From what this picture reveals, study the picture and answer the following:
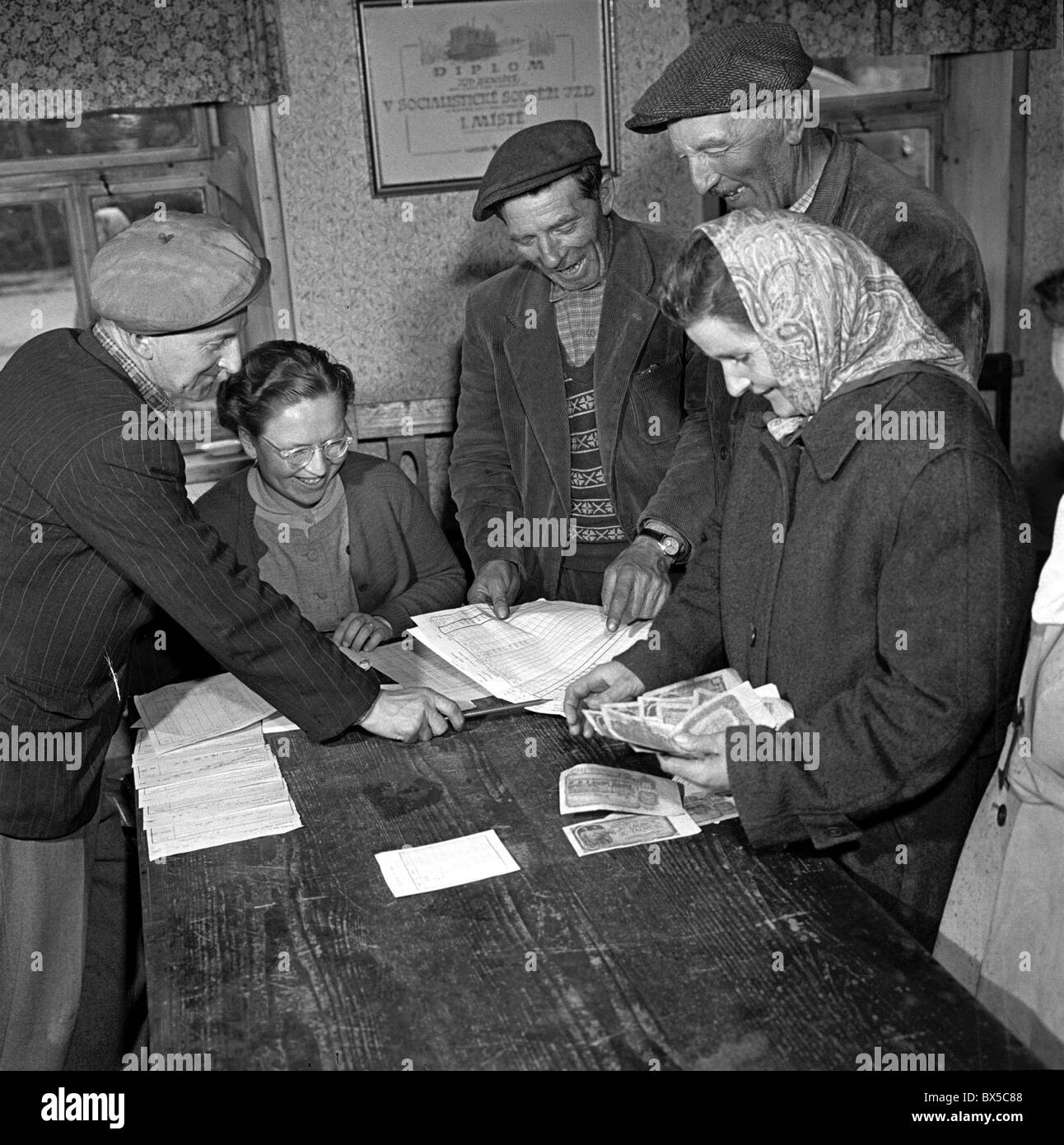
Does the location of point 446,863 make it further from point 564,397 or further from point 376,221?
point 376,221

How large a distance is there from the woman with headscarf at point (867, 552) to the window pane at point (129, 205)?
127 inches

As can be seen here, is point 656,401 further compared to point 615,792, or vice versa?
point 656,401

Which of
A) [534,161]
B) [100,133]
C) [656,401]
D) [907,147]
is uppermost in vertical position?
[100,133]

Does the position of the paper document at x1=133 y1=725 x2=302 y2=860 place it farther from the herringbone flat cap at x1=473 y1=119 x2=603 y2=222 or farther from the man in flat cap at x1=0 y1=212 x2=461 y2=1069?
the herringbone flat cap at x1=473 y1=119 x2=603 y2=222

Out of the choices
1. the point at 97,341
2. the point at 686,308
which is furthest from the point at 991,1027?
the point at 97,341

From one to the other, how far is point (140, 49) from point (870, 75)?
2.83 m

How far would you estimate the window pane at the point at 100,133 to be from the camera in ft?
14.1

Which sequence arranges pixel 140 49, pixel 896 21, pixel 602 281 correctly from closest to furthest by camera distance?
pixel 602 281 < pixel 140 49 < pixel 896 21

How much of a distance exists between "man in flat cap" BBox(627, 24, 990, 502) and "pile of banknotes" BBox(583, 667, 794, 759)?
609 mm

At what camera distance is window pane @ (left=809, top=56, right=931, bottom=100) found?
16.4 feet

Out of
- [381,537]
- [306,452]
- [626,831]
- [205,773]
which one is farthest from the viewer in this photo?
[381,537]

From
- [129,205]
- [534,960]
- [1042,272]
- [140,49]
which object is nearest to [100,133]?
[129,205]

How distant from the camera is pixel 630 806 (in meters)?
1.85
